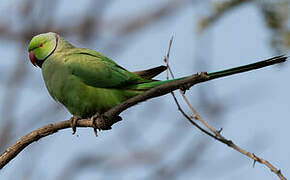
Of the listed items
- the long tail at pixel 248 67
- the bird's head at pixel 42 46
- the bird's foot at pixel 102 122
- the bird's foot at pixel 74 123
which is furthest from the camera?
the bird's head at pixel 42 46

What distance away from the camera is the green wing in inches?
158

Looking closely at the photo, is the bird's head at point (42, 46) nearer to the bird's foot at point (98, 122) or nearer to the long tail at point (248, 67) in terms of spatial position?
the bird's foot at point (98, 122)

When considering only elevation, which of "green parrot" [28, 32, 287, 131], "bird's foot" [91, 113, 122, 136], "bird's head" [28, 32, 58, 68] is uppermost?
"bird's head" [28, 32, 58, 68]

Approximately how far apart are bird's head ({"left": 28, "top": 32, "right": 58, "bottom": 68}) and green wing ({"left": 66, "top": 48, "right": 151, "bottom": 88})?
46 centimetres

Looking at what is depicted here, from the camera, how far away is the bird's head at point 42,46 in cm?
459

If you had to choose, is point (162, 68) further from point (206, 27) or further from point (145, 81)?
point (206, 27)

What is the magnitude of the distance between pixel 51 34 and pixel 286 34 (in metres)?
2.46

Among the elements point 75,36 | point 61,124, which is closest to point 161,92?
point 61,124

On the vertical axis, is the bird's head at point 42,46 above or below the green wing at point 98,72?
above

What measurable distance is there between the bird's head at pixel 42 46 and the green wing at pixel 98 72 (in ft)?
1.52

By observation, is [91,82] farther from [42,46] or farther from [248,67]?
[248,67]

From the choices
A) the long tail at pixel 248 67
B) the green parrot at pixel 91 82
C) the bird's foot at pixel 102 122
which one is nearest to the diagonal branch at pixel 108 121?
the bird's foot at pixel 102 122

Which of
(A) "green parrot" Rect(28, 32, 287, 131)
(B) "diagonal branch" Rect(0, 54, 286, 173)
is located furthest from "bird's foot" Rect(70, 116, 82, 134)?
(A) "green parrot" Rect(28, 32, 287, 131)

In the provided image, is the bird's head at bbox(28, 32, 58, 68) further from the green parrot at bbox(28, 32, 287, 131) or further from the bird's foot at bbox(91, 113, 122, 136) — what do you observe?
the bird's foot at bbox(91, 113, 122, 136)
